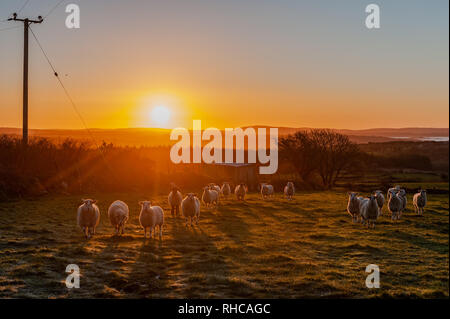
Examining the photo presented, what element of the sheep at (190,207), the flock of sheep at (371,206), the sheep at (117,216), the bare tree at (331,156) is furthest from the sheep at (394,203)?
the sheep at (117,216)

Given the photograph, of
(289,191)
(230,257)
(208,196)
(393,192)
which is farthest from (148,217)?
(289,191)

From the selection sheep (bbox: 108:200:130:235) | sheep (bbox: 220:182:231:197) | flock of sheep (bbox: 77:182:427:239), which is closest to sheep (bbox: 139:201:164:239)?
flock of sheep (bbox: 77:182:427:239)

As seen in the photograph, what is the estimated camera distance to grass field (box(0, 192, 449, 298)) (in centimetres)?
1015

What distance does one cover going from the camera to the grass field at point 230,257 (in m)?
10.1

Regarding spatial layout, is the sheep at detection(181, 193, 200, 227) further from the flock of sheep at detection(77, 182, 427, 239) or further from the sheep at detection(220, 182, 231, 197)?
the sheep at detection(220, 182, 231, 197)

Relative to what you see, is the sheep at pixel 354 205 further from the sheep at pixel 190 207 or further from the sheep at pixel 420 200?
the sheep at pixel 190 207

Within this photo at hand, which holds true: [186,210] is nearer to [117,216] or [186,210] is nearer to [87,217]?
[117,216]

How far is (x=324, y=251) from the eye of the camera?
586 inches

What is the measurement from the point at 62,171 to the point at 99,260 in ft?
89.6

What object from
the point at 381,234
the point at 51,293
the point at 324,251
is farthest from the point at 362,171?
the point at 51,293

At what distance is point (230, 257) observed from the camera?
13562mm

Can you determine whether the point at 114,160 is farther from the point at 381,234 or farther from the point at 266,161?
the point at 381,234

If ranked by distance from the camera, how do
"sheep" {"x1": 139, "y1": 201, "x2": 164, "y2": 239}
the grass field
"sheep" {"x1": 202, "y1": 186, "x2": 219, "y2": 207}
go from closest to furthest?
the grass field < "sheep" {"x1": 139, "y1": 201, "x2": 164, "y2": 239} < "sheep" {"x1": 202, "y1": 186, "x2": 219, "y2": 207}

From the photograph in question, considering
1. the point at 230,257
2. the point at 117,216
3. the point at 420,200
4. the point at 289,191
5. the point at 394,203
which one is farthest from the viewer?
the point at 289,191
